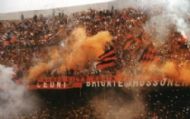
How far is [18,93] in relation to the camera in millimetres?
15539

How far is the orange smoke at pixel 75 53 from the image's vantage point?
14859 millimetres

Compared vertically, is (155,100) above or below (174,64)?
below

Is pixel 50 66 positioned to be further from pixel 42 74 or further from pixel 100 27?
pixel 100 27

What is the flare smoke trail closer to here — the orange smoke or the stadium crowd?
the stadium crowd

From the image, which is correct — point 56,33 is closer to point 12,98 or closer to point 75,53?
point 75,53

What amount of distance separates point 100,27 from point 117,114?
334 cm

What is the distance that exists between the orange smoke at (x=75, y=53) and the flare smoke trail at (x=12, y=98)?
690mm

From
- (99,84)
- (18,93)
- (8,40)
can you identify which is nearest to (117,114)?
(99,84)

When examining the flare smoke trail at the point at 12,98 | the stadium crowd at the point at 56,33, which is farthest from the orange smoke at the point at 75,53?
the flare smoke trail at the point at 12,98

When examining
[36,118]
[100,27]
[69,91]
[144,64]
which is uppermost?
[100,27]

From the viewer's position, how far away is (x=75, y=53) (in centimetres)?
1541

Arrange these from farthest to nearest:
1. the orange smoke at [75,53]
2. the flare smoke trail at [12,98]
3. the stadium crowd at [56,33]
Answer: the flare smoke trail at [12,98] < the orange smoke at [75,53] < the stadium crowd at [56,33]

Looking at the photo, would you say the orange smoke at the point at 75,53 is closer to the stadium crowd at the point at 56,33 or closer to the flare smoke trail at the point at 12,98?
the stadium crowd at the point at 56,33

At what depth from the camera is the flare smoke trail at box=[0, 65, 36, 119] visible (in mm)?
15297
